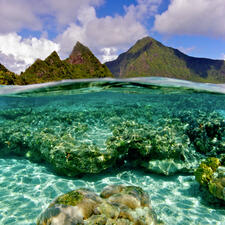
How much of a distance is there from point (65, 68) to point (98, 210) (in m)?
21.9

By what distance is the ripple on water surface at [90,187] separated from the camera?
4672mm

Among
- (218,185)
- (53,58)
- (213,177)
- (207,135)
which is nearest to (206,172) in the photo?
(213,177)

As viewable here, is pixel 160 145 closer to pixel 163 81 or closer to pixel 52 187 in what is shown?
pixel 52 187

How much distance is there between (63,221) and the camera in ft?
10.8

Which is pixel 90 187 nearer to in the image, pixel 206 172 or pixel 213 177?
pixel 206 172

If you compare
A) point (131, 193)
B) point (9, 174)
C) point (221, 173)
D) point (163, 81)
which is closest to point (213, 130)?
point (163, 81)

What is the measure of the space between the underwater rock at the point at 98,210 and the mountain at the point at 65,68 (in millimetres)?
15208

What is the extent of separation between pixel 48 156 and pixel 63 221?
14.6ft

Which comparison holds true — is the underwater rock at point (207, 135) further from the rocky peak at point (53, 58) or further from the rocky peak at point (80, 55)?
the rocky peak at point (80, 55)

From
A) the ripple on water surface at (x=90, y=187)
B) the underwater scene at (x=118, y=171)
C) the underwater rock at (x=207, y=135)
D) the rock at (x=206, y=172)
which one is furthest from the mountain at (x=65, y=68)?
the rock at (x=206, y=172)

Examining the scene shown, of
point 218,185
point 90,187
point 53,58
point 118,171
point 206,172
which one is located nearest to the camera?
point 218,185

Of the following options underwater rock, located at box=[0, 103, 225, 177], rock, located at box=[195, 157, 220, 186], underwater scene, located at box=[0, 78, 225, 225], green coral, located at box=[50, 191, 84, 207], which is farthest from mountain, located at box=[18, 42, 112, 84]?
rock, located at box=[195, 157, 220, 186]

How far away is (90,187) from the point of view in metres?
6.01

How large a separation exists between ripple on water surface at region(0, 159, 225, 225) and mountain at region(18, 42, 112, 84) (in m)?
12.0
